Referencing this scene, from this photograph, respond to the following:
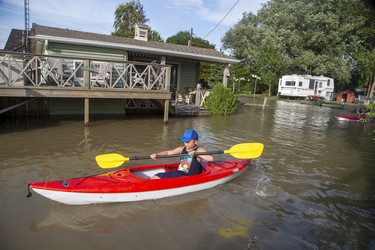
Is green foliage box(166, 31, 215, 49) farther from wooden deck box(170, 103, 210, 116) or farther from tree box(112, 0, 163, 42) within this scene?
wooden deck box(170, 103, 210, 116)

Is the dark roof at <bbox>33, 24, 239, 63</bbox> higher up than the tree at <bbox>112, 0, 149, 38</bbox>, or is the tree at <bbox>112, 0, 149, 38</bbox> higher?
the tree at <bbox>112, 0, 149, 38</bbox>

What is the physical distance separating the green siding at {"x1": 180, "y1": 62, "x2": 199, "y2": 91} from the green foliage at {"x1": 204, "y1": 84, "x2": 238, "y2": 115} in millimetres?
2152

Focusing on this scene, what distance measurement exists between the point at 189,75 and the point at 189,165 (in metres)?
13.0

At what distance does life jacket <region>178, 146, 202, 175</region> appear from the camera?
17.9ft

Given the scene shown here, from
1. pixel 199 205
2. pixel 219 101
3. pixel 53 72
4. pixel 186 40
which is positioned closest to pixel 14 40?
pixel 53 72

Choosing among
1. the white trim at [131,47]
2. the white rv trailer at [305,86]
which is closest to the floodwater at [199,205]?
the white trim at [131,47]

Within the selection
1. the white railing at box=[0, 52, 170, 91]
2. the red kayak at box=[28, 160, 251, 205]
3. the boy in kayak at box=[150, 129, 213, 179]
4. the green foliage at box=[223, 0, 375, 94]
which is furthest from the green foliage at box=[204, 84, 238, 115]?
the green foliage at box=[223, 0, 375, 94]

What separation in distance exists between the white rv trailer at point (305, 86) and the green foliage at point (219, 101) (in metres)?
20.1

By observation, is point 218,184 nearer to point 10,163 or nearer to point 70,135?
point 10,163

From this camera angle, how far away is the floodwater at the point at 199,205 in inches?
160

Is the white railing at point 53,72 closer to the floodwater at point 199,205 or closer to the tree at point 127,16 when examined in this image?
the floodwater at point 199,205

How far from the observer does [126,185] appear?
15.5 feet

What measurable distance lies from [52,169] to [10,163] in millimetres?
1017

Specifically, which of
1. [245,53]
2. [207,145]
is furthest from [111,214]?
[245,53]
